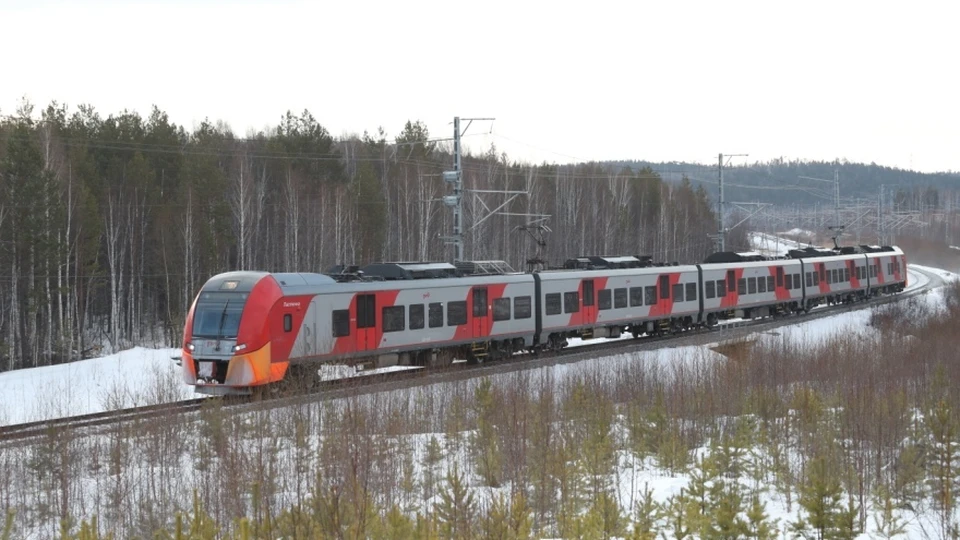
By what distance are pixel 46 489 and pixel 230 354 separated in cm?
726

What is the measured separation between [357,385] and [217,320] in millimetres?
2998

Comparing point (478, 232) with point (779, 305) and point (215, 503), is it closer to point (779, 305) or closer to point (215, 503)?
point (779, 305)

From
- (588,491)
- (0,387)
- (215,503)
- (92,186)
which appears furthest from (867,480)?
(92,186)

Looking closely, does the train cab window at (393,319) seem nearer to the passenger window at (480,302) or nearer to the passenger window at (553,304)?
the passenger window at (480,302)

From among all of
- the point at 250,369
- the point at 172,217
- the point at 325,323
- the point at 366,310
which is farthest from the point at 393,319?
the point at 172,217

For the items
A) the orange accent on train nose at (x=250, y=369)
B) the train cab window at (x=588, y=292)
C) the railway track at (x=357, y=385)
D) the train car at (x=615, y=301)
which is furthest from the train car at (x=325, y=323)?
the train cab window at (x=588, y=292)

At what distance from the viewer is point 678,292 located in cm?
3253

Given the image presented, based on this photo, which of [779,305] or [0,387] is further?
[779,305]

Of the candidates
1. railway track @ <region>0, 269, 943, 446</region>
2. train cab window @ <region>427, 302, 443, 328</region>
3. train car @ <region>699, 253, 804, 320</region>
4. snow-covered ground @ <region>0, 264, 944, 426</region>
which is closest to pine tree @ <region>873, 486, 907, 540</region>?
railway track @ <region>0, 269, 943, 446</region>

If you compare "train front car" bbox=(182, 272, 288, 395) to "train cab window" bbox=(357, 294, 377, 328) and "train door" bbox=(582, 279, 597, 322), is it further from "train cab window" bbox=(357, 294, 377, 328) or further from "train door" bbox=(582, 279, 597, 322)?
"train door" bbox=(582, 279, 597, 322)

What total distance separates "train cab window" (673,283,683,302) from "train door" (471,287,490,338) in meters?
10.3

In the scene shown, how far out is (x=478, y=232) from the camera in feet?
203

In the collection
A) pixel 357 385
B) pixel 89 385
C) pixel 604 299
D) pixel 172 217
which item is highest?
pixel 172 217

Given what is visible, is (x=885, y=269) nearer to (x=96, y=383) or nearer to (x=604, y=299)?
(x=604, y=299)
